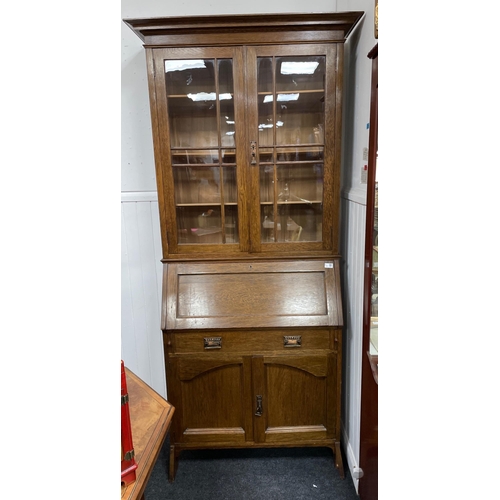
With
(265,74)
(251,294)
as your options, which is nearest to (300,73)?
A: (265,74)

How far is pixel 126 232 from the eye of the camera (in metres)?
2.00

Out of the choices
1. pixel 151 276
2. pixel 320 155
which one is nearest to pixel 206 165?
pixel 320 155

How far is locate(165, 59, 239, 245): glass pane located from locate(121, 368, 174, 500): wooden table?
2.74 ft

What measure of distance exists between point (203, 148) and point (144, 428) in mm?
1196

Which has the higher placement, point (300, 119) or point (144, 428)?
point (300, 119)

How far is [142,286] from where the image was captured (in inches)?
81.5

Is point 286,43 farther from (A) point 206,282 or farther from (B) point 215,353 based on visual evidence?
(B) point 215,353

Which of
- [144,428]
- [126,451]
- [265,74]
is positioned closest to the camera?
[126,451]

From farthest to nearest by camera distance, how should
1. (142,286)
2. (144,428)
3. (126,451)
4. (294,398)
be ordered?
1. (142,286)
2. (294,398)
3. (144,428)
4. (126,451)

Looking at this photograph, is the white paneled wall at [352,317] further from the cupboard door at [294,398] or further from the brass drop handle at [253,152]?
the brass drop handle at [253,152]

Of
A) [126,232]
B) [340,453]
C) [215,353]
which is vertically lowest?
[340,453]

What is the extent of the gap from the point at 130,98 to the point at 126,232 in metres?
0.70

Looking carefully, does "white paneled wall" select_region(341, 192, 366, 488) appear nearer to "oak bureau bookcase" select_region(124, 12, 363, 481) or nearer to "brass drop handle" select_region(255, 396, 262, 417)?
"oak bureau bookcase" select_region(124, 12, 363, 481)

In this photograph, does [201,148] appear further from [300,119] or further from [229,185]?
[300,119]
